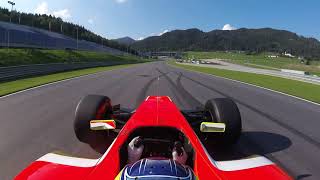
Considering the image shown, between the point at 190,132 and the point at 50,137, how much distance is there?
4.47m

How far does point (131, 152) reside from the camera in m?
4.30

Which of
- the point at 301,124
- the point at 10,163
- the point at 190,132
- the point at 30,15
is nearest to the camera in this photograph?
the point at 190,132

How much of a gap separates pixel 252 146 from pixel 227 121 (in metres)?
1.07

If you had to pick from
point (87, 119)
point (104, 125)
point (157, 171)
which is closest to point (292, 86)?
point (87, 119)

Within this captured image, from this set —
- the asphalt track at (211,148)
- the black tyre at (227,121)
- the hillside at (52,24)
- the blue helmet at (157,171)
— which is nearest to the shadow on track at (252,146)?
the asphalt track at (211,148)

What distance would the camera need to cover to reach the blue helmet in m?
3.29

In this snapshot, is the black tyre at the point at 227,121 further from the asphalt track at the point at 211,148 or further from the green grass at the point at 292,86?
the green grass at the point at 292,86

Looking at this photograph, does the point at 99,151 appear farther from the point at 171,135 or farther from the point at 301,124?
the point at 301,124

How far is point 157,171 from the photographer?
10.9 feet

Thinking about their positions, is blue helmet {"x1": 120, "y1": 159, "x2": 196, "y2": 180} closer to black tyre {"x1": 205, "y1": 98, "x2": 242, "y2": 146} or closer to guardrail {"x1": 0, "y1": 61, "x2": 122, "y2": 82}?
black tyre {"x1": 205, "y1": 98, "x2": 242, "y2": 146}

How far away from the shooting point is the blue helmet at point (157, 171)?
3287 millimetres

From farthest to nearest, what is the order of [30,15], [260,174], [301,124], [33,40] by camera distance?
[30,15] < [33,40] < [301,124] < [260,174]

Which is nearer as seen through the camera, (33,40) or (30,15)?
(33,40)

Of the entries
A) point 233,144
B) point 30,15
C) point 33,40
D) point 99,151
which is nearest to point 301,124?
point 233,144
